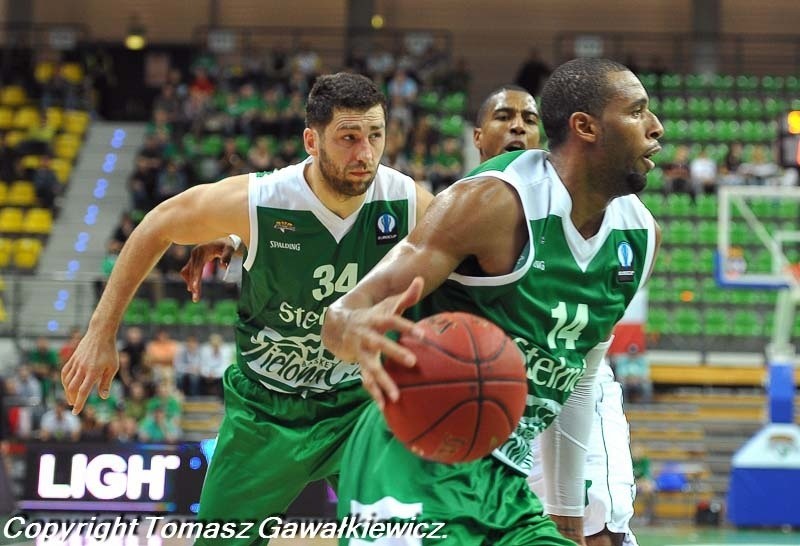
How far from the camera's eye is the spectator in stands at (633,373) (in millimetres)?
16125

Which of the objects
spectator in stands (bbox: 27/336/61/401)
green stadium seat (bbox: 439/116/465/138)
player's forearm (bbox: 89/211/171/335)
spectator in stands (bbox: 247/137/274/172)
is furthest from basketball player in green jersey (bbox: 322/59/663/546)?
green stadium seat (bbox: 439/116/465/138)

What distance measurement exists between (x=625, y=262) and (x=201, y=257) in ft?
7.42

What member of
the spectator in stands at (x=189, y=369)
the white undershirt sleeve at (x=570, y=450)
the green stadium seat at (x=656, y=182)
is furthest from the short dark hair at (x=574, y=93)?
the green stadium seat at (x=656, y=182)

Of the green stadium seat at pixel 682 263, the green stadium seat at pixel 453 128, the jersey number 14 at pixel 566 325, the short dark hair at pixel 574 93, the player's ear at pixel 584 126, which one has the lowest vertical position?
the green stadium seat at pixel 682 263

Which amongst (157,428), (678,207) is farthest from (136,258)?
(678,207)

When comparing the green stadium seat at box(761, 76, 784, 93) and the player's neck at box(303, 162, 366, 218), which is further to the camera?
the green stadium seat at box(761, 76, 784, 93)

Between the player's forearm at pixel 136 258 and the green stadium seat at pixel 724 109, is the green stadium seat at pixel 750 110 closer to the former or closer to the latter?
the green stadium seat at pixel 724 109

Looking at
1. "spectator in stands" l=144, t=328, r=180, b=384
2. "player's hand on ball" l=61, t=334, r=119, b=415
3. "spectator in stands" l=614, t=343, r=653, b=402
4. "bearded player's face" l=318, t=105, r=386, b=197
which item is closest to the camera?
"player's hand on ball" l=61, t=334, r=119, b=415

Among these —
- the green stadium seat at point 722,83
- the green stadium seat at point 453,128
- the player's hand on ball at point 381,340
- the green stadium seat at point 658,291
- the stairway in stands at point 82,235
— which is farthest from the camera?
the green stadium seat at point 722,83

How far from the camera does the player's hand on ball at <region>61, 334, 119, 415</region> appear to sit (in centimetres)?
451

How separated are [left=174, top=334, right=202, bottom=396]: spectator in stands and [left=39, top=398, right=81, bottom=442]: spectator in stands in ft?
5.96

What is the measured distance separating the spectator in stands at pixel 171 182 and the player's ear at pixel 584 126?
1584 cm

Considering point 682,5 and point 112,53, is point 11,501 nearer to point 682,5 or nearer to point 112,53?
point 112,53

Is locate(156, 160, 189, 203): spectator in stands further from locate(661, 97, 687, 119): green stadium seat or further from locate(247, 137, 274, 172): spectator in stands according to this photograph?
locate(661, 97, 687, 119): green stadium seat
